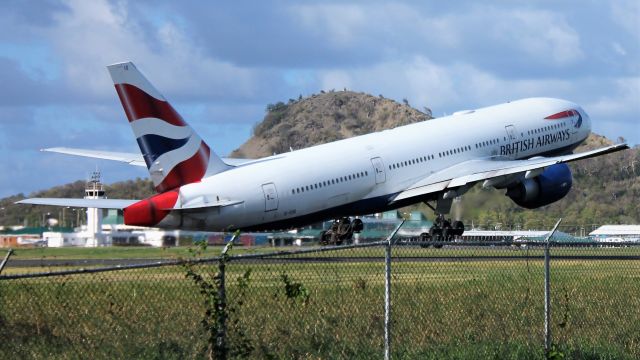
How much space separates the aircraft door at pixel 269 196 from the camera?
44.0 metres

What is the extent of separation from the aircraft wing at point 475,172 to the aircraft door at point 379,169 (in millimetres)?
1629

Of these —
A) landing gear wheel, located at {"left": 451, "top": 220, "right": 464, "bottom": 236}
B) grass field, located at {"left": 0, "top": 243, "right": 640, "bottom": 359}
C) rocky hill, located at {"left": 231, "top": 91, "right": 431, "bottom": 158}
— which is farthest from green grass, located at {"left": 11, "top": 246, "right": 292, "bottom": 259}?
rocky hill, located at {"left": 231, "top": 91, "right": 431, "bottom": 158}

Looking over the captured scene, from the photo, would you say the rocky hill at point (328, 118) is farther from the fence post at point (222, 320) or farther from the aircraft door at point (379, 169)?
the fence post at point (222, 320)

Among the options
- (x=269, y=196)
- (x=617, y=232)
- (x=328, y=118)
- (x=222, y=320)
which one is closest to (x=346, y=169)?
(x=269, y=196)

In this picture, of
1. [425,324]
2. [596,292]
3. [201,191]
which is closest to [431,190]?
[201,191]

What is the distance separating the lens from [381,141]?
49.6m

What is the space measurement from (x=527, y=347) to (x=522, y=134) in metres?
34.8

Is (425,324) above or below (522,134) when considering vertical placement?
below

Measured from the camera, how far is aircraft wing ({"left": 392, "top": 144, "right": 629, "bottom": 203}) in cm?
5006

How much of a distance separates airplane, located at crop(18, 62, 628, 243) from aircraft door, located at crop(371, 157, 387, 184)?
4 cm

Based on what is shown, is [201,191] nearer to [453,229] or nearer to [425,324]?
[453,229]

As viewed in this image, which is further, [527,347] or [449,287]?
[449,287]

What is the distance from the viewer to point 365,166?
158ft

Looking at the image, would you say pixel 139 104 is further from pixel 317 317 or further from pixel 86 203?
pixel 317 317
